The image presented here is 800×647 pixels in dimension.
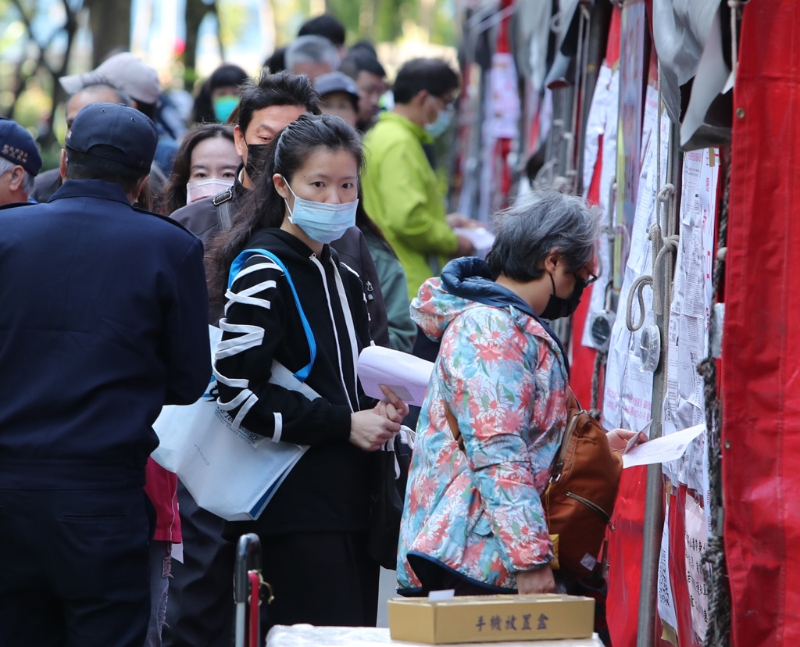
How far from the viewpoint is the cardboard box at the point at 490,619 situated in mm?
2271

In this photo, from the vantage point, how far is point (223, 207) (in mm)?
4008

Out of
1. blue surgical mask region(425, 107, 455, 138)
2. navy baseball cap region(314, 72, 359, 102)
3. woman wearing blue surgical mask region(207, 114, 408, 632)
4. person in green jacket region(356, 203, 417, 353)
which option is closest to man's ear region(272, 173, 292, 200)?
woman wearing blue surgical mask region(207, 114, 408, 632)

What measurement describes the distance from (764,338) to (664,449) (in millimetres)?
382

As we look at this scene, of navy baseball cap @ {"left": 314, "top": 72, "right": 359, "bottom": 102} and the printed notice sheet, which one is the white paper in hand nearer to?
the printed notice sheet

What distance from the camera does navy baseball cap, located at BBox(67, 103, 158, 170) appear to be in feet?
9.62

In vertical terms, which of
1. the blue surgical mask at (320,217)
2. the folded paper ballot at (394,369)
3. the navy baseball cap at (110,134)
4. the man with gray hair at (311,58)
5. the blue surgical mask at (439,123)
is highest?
the man with gray hair at (311,58)

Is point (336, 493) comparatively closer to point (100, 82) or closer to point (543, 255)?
point (543, 255)

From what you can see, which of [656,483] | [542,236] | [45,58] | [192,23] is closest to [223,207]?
[542,236]

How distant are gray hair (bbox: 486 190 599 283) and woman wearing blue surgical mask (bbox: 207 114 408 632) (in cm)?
53

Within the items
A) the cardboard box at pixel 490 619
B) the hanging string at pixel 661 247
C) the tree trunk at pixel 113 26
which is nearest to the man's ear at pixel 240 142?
the hanging string at pixel 661 247

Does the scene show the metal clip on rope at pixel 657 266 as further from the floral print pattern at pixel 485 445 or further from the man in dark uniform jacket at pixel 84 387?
the man in dark uniform jacket at pixel 84 387

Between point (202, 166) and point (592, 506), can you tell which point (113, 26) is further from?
point (592, 506)

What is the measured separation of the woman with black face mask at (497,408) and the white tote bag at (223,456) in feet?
1.48

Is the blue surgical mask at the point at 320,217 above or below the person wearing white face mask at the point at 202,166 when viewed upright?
below
